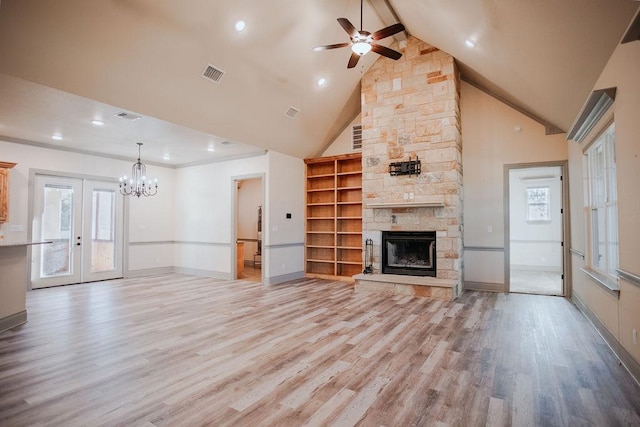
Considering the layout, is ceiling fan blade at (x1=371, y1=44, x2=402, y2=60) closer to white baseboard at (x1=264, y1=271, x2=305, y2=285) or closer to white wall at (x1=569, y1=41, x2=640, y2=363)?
white wall at (x1=569, y1=41, x2=640, y2=363)

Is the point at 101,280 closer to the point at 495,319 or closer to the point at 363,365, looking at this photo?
the point at 363,365

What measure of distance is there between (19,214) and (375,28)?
7.42 meters

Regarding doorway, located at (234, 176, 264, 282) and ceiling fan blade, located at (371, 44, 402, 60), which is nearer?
ceiling fan blade, located at (371, 44, 402, 60)

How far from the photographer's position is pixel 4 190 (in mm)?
5988

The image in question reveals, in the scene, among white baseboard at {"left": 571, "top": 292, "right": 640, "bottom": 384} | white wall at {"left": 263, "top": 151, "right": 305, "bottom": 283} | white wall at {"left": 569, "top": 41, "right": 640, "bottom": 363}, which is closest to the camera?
white wall at {"left": 569, "top": 41, "right": 640, "bottom": 363}

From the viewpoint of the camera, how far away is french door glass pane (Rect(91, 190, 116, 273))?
7.47 metres

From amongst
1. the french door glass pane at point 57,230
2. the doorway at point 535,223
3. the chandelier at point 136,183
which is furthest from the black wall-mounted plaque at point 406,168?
the french door glass pane at point 57,230

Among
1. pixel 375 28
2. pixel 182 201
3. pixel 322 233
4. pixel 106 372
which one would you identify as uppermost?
pixel 375 28

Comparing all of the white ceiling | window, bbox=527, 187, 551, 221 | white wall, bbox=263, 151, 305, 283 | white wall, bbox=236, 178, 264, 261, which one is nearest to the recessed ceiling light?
the white ceiling

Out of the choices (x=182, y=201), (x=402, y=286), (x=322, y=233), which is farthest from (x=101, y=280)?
(x=402, y=286)

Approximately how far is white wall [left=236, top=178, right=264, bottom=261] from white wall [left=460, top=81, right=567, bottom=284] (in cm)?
626

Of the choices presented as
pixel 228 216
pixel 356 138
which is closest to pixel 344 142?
pixel 356 138

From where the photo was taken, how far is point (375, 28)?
18.9ft

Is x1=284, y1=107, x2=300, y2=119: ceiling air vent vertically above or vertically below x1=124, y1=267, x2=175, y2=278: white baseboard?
above
